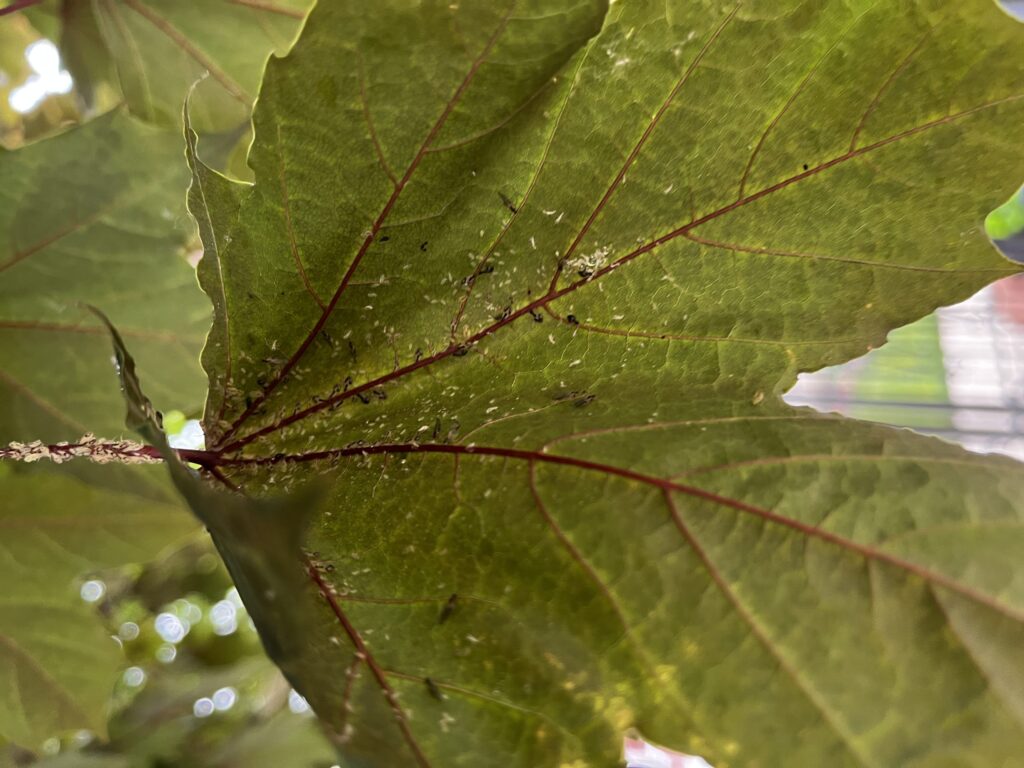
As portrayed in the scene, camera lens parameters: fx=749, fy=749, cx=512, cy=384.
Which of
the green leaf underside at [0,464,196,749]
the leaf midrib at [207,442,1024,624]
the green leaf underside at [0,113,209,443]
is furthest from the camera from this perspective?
the green leaf underside at [0,464,196,749]

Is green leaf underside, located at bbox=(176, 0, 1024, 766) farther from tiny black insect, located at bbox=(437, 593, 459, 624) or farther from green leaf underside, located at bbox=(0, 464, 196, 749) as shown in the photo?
green leaf underside, located at bbox=(0, 464, 196, 749)

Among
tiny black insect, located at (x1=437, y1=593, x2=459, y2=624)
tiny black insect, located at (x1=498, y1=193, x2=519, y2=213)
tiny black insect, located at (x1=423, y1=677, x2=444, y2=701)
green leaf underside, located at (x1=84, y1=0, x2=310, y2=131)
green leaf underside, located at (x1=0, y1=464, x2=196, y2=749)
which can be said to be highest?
green leaf underside, located at (x1=84, y1=0, x2=310, y2=131)

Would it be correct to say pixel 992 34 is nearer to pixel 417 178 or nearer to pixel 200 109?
pixel 417 178

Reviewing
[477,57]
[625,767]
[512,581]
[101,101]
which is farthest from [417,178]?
[101,101]

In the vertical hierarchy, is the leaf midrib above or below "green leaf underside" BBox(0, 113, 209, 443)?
below

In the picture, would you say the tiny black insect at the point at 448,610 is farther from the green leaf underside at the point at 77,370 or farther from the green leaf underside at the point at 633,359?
the green leaf underside at the point at 77,370

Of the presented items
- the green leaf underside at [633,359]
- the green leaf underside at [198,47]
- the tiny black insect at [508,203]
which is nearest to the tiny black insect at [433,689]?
the green leaf underside at [633,359]

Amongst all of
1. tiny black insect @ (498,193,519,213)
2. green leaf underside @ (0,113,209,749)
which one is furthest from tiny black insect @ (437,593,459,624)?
green leaf underside @ (0,113,209,749)
